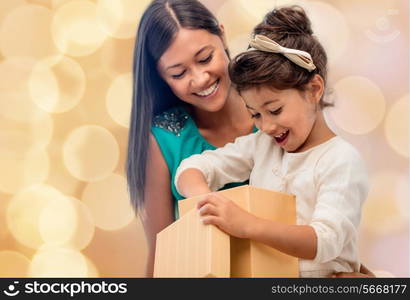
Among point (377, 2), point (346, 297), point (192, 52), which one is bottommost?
point (346, 297)

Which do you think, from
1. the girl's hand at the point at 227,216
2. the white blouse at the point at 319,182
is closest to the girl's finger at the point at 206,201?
the girl's hand at the point at 227,216

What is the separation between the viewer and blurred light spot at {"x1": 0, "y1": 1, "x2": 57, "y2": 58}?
1.44m

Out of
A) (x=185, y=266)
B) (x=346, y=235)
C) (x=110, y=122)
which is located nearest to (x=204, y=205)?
(x=185, y=266)

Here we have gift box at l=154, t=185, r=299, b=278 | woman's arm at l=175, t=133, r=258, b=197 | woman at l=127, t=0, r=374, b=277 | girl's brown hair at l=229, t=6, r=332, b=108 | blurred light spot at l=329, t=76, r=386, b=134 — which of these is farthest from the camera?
blurred light spot at l=329, t=76, r=386, b=134

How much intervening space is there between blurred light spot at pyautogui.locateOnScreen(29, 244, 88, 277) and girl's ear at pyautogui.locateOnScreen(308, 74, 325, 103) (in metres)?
0.74

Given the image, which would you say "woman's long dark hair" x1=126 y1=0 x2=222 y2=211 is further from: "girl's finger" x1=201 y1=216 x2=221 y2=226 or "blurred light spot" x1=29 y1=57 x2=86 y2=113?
"girl's finger" x1=201 y1=216 x2=221 y2=226

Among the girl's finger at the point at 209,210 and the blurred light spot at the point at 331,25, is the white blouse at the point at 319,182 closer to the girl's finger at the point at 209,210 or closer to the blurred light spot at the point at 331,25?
the girl's finger at the point at 209,210

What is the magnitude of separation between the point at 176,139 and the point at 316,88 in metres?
0.37

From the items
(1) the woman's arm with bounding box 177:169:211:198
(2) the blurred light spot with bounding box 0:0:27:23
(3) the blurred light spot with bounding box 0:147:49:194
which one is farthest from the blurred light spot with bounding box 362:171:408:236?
(2) the blurred light spot with bounding box 0:0:27:23

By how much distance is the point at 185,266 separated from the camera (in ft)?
Answer: 2.85

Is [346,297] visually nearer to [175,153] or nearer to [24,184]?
[175,153]

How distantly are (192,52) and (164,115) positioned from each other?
179 mm

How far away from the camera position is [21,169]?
1469 mm

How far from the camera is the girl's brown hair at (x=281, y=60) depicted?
0.98 meters
